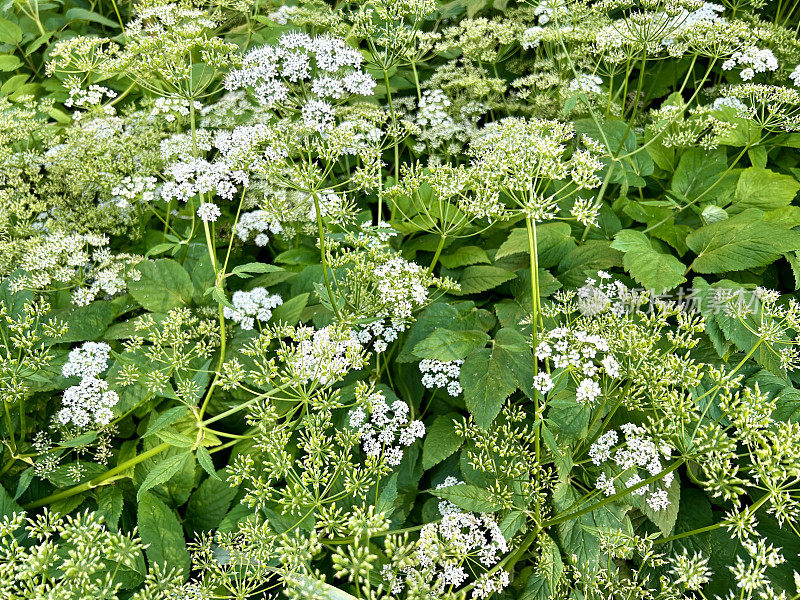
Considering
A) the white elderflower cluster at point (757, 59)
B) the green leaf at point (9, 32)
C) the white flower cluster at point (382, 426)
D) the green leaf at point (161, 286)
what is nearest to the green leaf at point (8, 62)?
the green leaf at point (9, 32)

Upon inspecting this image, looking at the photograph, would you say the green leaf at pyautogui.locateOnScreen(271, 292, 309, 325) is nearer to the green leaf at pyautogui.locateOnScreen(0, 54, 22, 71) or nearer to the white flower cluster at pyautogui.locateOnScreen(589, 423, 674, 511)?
the white flower cluster at pyautogui.locateOnScreen(589, 423, 674, 511)

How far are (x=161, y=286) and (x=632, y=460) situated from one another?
235 cm

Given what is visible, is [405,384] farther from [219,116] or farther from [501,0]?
[501,0]

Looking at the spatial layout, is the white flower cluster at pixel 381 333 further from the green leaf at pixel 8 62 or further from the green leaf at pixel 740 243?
the green leaf at pixel 8 62

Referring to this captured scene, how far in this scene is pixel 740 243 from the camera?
2947 mm

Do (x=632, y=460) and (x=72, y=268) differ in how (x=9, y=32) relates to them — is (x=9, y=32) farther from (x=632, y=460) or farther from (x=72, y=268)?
(x=632, y=460)

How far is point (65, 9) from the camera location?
18.6ft

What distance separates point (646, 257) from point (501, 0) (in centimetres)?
286

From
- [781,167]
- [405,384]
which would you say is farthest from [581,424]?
[781,167]

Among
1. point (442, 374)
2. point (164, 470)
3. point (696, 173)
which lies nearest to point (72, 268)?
point (164, 470)

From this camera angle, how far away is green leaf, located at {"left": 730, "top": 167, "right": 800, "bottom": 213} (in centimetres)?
321

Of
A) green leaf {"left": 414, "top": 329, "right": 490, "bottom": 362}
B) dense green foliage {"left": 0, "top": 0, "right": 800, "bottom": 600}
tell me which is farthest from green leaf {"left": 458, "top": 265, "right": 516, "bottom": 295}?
green leaf {"left": 414, "top": 329, "right": 490, "bottom": 362}

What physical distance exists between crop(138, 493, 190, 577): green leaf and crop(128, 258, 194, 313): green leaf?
37.1 inches

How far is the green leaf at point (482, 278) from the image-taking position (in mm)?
3020
